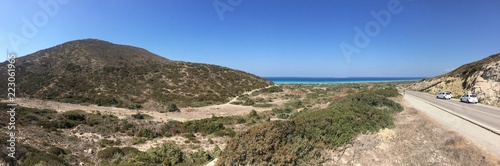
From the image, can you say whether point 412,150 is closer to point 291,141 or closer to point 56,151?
point 291,141

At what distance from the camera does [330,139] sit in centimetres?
980

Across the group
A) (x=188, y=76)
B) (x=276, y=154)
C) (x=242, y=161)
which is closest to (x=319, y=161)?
(x=276, y=154)

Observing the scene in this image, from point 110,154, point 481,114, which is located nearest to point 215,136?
point 110,154

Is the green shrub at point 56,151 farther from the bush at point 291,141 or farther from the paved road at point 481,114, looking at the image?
the paved road at point 481,114

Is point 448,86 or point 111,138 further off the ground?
point 448,86

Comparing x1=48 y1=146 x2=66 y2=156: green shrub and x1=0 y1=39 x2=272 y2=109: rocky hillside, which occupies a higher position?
x1=0 y1=39 x2=272 y2=109: rocky hillside

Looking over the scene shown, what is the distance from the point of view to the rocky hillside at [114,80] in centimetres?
4426

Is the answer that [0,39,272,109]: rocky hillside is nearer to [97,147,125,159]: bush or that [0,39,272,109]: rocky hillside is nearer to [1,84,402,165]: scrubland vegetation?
[1,84,402,165]: scrubland vegetation

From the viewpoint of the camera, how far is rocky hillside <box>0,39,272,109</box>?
44.3 meters

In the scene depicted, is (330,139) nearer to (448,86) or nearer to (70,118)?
(70,118)

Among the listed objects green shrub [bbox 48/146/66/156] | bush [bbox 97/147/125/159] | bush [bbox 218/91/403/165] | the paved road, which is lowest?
bush [bbox 97/147/125/159]

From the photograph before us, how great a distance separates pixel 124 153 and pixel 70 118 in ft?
44.5

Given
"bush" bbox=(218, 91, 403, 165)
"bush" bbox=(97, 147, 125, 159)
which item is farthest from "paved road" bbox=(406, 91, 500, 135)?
"bush" bbox=(97, 147, 125, 159)

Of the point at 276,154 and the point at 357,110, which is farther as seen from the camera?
the point at 357,110
